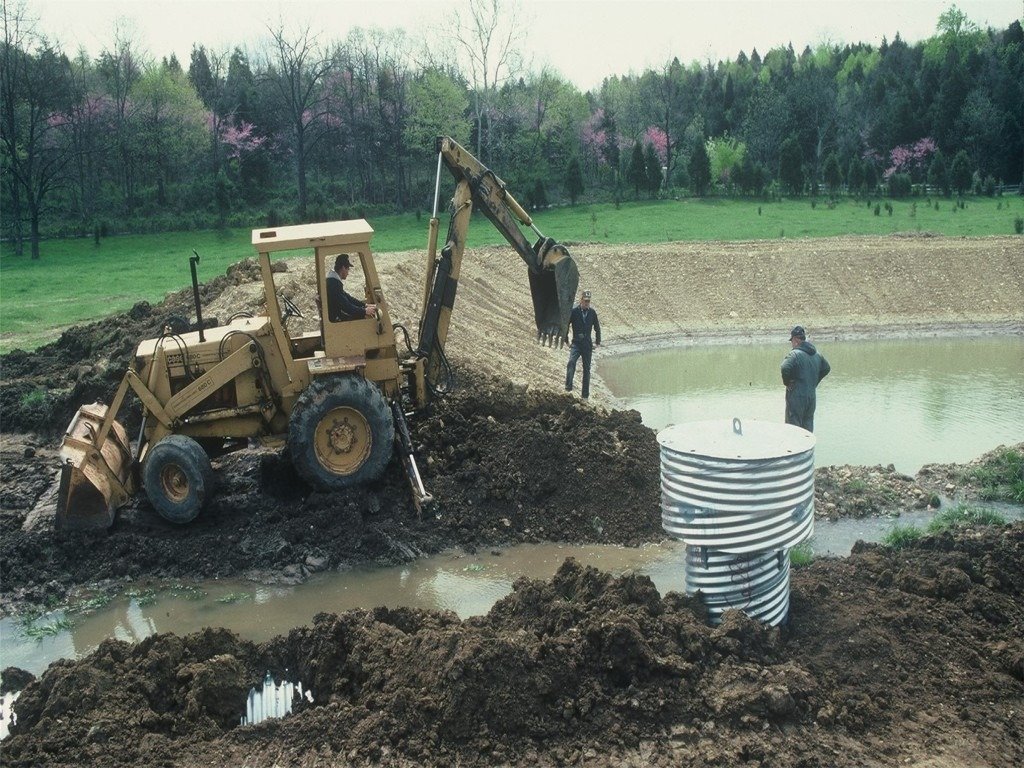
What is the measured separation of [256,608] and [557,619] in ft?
12.2

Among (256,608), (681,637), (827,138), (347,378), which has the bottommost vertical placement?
(256,608)

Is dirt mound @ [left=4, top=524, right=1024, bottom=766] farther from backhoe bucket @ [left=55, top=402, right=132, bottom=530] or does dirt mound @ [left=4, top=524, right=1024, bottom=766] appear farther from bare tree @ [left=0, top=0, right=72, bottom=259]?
bare tree @ [left=0, top=0, right=72, bottom=259]

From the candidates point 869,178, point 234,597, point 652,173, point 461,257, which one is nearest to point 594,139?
point 652,173

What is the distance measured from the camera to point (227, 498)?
39.0 feet

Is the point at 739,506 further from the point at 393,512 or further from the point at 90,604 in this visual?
the point at 90,604

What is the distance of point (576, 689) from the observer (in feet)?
21.9

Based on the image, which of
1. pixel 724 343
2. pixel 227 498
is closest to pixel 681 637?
pixel 227 498

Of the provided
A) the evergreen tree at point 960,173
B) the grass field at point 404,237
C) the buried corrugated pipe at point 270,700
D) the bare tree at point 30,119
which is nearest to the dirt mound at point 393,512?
the buried corrugated pipe at point 270,700

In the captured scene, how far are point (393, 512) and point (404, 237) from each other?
27.9 metres

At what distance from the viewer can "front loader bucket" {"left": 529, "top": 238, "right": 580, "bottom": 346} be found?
42.0ft

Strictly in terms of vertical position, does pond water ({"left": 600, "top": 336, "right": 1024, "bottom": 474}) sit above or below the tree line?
below

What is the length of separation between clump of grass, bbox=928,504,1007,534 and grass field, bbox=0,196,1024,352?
59.9ft

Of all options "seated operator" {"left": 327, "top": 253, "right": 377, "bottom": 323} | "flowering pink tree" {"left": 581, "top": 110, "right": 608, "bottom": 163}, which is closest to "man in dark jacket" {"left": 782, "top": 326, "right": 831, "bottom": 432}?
"seated operator" {"left": 327, "top": 253, "right": 377, "bottom": 323}

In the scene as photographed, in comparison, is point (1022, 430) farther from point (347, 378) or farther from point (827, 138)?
point (827, 138)
